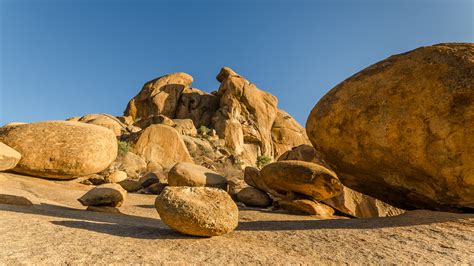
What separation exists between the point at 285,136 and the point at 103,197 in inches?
1238

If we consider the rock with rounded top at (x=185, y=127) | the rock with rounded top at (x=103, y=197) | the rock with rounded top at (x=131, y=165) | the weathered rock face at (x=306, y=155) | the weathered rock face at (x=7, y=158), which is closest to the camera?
the rock with rounded top at (x=103, y=197)

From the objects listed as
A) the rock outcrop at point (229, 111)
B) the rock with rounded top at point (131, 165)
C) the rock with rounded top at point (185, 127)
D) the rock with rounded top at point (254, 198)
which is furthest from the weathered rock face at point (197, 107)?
the rock with rounded top at point (254, 198)

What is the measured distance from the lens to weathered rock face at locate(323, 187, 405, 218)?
983cm

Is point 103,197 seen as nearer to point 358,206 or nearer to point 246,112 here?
Answer: point 358,206

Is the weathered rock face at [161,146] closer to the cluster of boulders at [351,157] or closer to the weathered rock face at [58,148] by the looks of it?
the cluster of boulders at [351,157]

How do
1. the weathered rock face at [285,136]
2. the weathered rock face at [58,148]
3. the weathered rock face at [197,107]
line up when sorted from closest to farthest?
the weathered rock face at [58,148]
the weathered rock face at [197,107]
the weathered rock face at [285,136]

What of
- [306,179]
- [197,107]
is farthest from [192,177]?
[197,107]

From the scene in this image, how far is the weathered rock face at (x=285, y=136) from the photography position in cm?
3712

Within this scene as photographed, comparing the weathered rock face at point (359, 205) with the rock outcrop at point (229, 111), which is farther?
the rock outcrop at point (229, 111)

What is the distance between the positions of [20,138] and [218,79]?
95.3ft

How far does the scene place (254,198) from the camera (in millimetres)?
11312

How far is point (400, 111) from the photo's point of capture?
6328 mm

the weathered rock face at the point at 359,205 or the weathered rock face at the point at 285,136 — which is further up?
the weathered rock face at the point at 285,136

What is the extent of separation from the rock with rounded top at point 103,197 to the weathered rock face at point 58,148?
416cm
